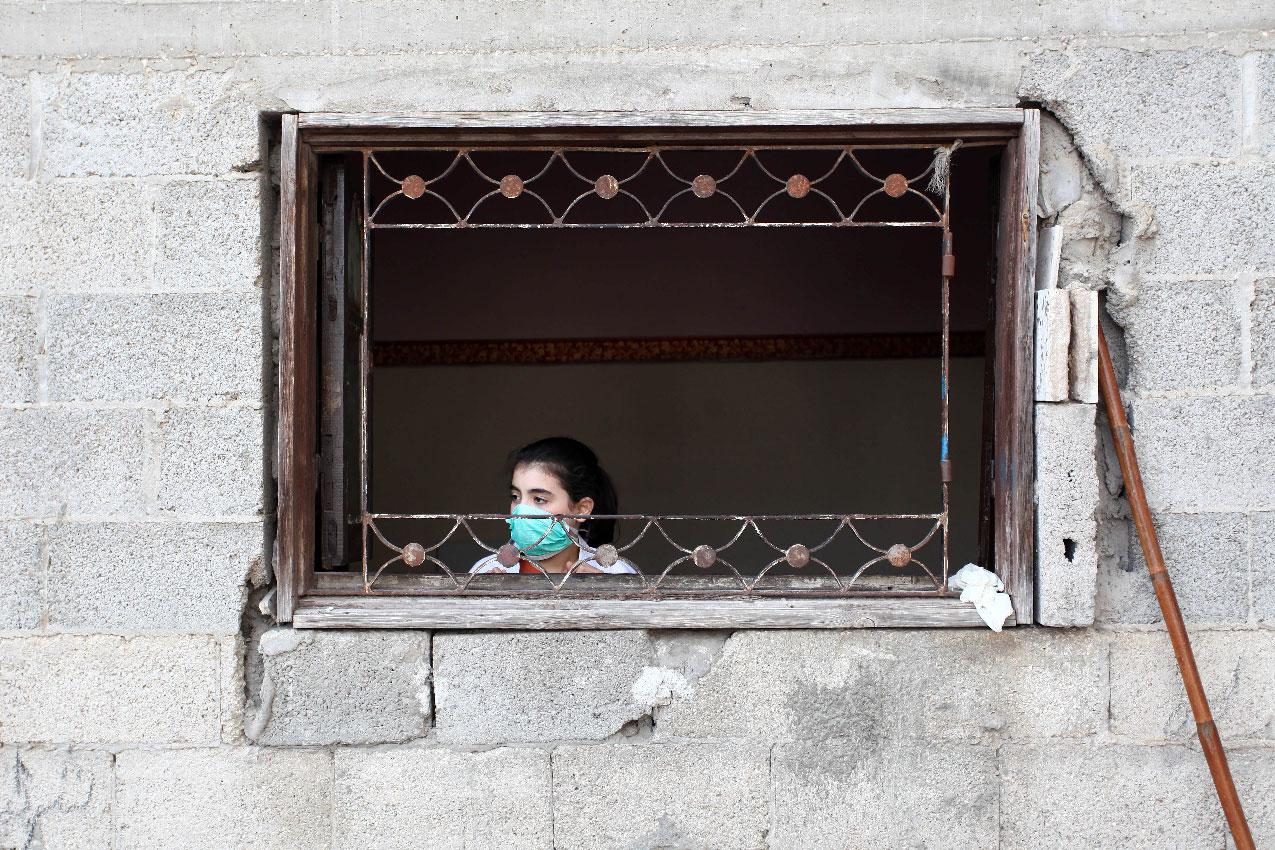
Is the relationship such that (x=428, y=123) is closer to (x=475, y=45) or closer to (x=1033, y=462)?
(x=475, y=45)

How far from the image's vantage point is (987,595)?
263 cm

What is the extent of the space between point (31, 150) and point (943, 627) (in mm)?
2458

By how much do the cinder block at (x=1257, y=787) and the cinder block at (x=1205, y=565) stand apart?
1.07 ft

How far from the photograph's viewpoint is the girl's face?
117 inches

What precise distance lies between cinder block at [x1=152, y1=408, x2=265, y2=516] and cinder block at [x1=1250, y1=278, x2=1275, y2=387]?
7.70 feet

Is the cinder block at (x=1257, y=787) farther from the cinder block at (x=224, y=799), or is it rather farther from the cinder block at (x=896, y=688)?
the cinder block at (x=224, y=799)

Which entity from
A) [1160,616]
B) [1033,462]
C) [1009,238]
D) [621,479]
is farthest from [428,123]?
[621,479]

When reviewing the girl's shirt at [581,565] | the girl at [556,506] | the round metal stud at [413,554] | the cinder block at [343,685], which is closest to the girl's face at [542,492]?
the girl at [556,506]

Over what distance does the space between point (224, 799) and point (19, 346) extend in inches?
47.0

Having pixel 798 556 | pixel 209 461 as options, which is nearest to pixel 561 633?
pixel 798 556

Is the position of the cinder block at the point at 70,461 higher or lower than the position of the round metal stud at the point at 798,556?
higher

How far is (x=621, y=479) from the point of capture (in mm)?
5840

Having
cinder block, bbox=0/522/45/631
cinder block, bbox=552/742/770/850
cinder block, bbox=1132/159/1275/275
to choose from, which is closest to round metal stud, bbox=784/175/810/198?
cinder block, bbox=1132/159/1275/275

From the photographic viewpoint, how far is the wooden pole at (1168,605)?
7.99 feet
